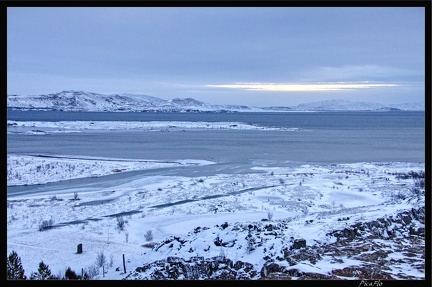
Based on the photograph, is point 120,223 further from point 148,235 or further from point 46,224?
point 46,224

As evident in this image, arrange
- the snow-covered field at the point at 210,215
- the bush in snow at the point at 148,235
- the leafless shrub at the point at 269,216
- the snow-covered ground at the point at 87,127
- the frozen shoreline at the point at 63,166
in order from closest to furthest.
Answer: the snow-covered field at the point at 210,215 → the bush in snow at the point at 148,235 → the leafless shrub at the point at 269,216 → the frozen shoreline at the point at 63,166 → the snow-covered ground at the point at 87,127

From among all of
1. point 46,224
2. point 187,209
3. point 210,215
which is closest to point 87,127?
point 187,209

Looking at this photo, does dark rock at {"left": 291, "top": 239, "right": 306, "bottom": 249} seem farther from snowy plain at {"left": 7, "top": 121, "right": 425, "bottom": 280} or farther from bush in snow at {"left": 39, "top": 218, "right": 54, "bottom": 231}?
bush in snow at {"left": 39, "top": 218, "right": 54, "bottom": 231}

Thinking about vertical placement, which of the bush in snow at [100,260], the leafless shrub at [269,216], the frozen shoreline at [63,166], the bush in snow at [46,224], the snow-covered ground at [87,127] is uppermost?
the snow-covered ground at [87,127]

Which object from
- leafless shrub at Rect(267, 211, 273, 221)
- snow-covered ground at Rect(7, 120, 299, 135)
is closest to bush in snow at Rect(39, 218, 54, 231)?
leafless shrub at Rect(267, 211, 273, 221)

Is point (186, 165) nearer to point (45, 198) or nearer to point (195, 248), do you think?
point (45, 198)

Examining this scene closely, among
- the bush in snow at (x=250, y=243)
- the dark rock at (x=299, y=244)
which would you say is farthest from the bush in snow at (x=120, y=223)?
the dark rock at (x=299, y=244)

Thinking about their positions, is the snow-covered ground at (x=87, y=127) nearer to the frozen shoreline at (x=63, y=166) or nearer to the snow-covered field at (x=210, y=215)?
the frozen shoreline at (x=63, y=166)

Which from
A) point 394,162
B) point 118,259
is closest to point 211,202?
point 118,259
